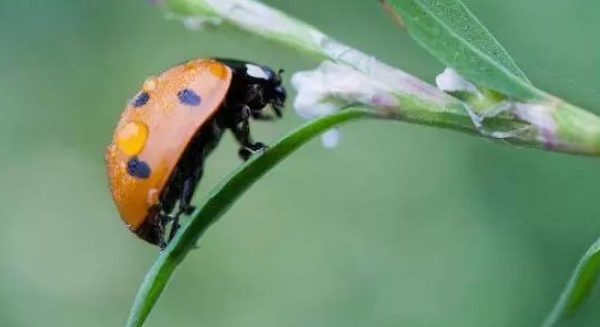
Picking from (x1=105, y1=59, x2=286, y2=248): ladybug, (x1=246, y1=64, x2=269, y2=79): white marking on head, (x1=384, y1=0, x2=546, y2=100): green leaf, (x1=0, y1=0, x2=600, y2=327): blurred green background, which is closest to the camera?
(x1=384, y1=0, x2=546, y2=100): green leaf

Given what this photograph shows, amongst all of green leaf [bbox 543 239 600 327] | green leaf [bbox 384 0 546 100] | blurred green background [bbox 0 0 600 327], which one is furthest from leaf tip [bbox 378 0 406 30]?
blurred green background [bbox 0 0 600 327]

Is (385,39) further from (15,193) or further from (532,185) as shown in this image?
(15,193)

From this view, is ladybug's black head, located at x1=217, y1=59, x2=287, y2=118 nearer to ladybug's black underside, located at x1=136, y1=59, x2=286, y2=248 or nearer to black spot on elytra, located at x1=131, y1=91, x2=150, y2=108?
ladybug's black underside, located at x1=136, y1=59, x2=286, y2=248

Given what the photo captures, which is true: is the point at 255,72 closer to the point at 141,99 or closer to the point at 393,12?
the point at 141,99

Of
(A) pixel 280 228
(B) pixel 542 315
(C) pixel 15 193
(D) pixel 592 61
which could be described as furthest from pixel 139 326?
(C) pixel 15 193

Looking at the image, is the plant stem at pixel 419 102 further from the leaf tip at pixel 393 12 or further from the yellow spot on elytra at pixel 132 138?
the yellow spot on elytra at pixel 132 138

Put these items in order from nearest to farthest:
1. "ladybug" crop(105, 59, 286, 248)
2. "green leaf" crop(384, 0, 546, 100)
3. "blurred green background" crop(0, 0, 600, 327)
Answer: "green leaf" crop(384, 0, 546, 100), "ladybug" crop(105, 59, 286, 248), "blurred green background" crop(0, 0, 600, 327)

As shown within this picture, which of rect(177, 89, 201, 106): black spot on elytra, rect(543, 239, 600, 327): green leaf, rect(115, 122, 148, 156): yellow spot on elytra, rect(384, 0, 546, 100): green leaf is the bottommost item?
Answer: rect(543, 239, 600, 327): green leaf

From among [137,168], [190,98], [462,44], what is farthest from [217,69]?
[462,44]
